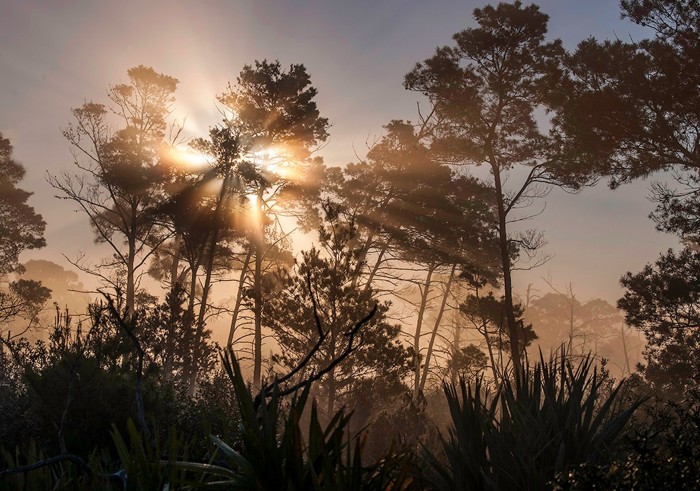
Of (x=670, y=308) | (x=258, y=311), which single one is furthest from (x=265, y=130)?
(x=670, y=308)

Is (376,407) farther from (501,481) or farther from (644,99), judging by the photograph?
(501,481)

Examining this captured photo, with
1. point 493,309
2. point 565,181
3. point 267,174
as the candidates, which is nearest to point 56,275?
point 267,174

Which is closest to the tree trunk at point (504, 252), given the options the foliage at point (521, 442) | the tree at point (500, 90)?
the tree at point (500, 90)

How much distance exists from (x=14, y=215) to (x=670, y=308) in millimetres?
30326

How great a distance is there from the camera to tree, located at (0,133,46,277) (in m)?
27.5

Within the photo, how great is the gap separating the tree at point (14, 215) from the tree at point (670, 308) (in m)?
28.0

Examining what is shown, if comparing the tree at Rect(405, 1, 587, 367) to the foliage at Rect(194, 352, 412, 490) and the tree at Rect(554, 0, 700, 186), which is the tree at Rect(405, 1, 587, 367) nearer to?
the tree at Rect(554, 0, 700, 186)

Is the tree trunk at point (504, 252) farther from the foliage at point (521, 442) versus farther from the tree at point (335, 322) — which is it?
the foliage at point (521, 442)

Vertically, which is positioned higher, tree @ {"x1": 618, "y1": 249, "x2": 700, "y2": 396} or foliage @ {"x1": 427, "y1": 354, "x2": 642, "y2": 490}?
tree @ {"x1": 618, "y1": 249, "x2": 700, "y2": 396}

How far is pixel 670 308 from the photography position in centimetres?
1689

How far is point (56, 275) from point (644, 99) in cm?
7247

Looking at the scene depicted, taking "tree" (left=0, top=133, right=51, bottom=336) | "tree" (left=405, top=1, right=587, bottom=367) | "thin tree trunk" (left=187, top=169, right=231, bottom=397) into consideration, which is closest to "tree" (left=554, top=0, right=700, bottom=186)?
"tree" (left=405, top=1, right=587, bottom=367)

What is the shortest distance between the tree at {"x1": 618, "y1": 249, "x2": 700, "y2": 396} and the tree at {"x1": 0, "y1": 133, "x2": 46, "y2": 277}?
92.0 ft

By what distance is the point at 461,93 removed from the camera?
17109 millimetres
